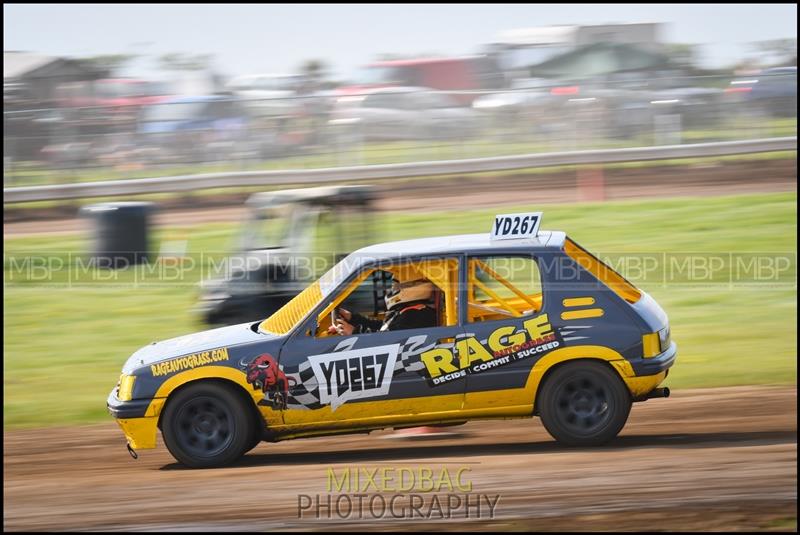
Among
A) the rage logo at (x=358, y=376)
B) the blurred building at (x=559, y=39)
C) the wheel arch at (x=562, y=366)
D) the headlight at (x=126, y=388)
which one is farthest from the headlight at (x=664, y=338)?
the blurred building at (x=559, y=39)

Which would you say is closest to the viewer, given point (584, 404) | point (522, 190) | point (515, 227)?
point (584, 404)

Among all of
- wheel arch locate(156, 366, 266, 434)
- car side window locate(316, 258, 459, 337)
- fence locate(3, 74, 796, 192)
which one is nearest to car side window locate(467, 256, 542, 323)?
car side window locate(316, 258, 459, 337)

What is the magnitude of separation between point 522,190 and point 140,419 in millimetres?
12125

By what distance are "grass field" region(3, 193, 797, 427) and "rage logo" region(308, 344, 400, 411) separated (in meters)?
3.26

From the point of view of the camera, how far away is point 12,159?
16344mm

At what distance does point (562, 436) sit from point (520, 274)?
6.17 m

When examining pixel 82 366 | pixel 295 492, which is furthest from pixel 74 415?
pixel 295 492

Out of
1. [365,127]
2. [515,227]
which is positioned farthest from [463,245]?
[365,127]

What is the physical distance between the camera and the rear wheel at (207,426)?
6.59 m

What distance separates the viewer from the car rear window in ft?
22.0

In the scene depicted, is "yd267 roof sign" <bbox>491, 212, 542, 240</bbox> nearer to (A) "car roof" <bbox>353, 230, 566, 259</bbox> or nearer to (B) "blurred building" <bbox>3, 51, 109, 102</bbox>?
(A) "car roof" <bbox>353, 230, 566, 259</bbox>

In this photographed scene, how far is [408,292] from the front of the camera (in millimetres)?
6910

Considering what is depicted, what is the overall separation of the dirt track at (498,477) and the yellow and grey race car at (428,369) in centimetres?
30

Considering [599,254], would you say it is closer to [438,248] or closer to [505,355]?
[438,248]
